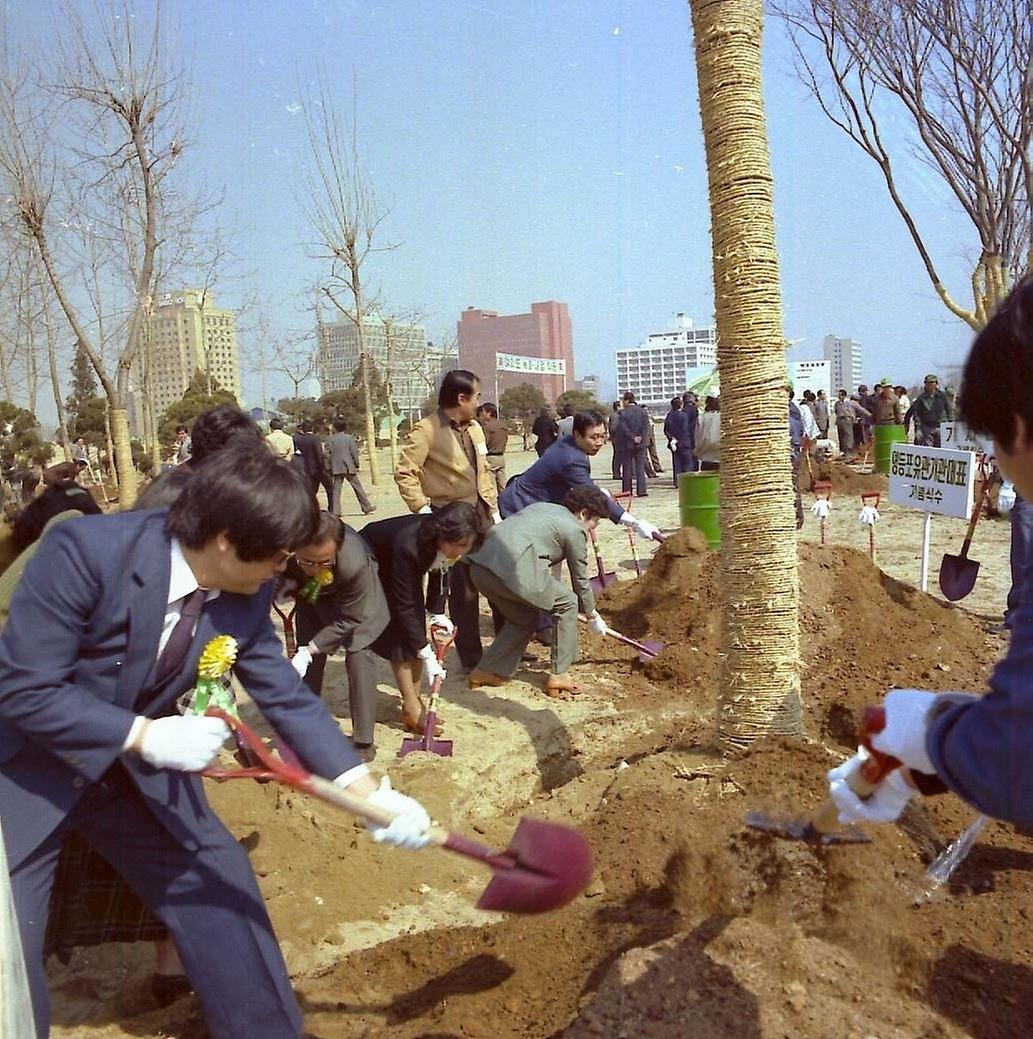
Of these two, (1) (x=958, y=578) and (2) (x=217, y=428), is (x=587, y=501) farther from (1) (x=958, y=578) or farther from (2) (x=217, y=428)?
(1) (x=958, y=578)

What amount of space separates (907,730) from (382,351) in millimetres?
21321

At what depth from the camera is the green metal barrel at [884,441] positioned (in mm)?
15148

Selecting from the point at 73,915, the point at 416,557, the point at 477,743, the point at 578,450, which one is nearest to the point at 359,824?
the point at 477,743

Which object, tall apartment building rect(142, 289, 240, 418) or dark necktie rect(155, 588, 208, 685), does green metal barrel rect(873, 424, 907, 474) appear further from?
dark necktie rect(155, 588, 208, 685)

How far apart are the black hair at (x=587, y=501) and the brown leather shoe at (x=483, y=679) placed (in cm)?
111

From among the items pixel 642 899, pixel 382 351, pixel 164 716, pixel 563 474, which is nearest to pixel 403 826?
pixel 164 716

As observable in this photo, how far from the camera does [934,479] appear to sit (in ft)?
22.2

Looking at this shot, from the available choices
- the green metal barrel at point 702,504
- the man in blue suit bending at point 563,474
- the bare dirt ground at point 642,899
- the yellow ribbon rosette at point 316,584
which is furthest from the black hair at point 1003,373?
the green metal barrel at point 702,504

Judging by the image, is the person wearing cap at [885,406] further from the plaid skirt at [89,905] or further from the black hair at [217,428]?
the plaid skirt at [89,905]

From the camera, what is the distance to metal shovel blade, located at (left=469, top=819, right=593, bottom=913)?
2.14 metres

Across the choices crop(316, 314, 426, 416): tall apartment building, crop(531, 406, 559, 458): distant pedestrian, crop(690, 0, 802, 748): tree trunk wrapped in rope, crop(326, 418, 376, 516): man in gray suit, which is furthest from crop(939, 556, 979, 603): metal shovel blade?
crop(316, 314, 426, 416): tall apartment building

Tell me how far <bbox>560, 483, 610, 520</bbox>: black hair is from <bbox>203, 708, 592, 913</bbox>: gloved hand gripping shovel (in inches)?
138

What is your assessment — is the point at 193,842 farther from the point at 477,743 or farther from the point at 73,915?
the point at 477,743

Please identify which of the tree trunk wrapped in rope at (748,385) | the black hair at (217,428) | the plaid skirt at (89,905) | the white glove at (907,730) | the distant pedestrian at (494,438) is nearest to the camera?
the white glove at (907,730)
